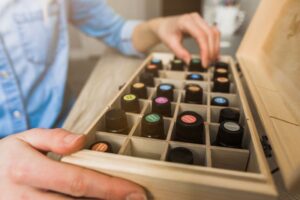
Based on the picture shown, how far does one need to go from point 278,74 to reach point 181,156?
246 millimetres

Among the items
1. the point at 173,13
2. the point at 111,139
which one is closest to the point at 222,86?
the point at 111,139

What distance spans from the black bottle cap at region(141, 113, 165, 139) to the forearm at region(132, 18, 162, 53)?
0.43 meters

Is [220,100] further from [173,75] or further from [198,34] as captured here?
[198,34]

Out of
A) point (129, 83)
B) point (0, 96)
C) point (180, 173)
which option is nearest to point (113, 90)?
point (129, 83)

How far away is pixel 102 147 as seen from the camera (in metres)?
0.28

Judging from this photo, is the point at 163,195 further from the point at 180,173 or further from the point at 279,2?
the point at 279,2

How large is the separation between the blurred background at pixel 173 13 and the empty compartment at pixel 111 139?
1.80ft

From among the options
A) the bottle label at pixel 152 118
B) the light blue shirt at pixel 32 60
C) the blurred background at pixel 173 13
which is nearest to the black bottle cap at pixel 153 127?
the bottle label at pixel 152 118

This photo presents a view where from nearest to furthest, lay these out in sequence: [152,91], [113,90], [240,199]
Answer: [240,199] < [152,91] < [113,90]

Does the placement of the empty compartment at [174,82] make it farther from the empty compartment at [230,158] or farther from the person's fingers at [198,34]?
the empty compartment at [230,158]

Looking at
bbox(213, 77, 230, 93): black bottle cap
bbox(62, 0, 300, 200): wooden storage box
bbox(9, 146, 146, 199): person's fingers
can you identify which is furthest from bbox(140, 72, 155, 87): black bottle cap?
bbox(9, 146, 146, 199): person's fingers

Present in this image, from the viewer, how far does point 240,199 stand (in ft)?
0.74

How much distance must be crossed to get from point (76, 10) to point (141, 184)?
0.69 metres

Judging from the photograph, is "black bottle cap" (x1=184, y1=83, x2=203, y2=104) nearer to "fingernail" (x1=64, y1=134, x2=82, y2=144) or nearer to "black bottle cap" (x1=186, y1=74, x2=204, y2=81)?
"black bottle cap" (x1=186, y1=74, x2=204, y2=81)
